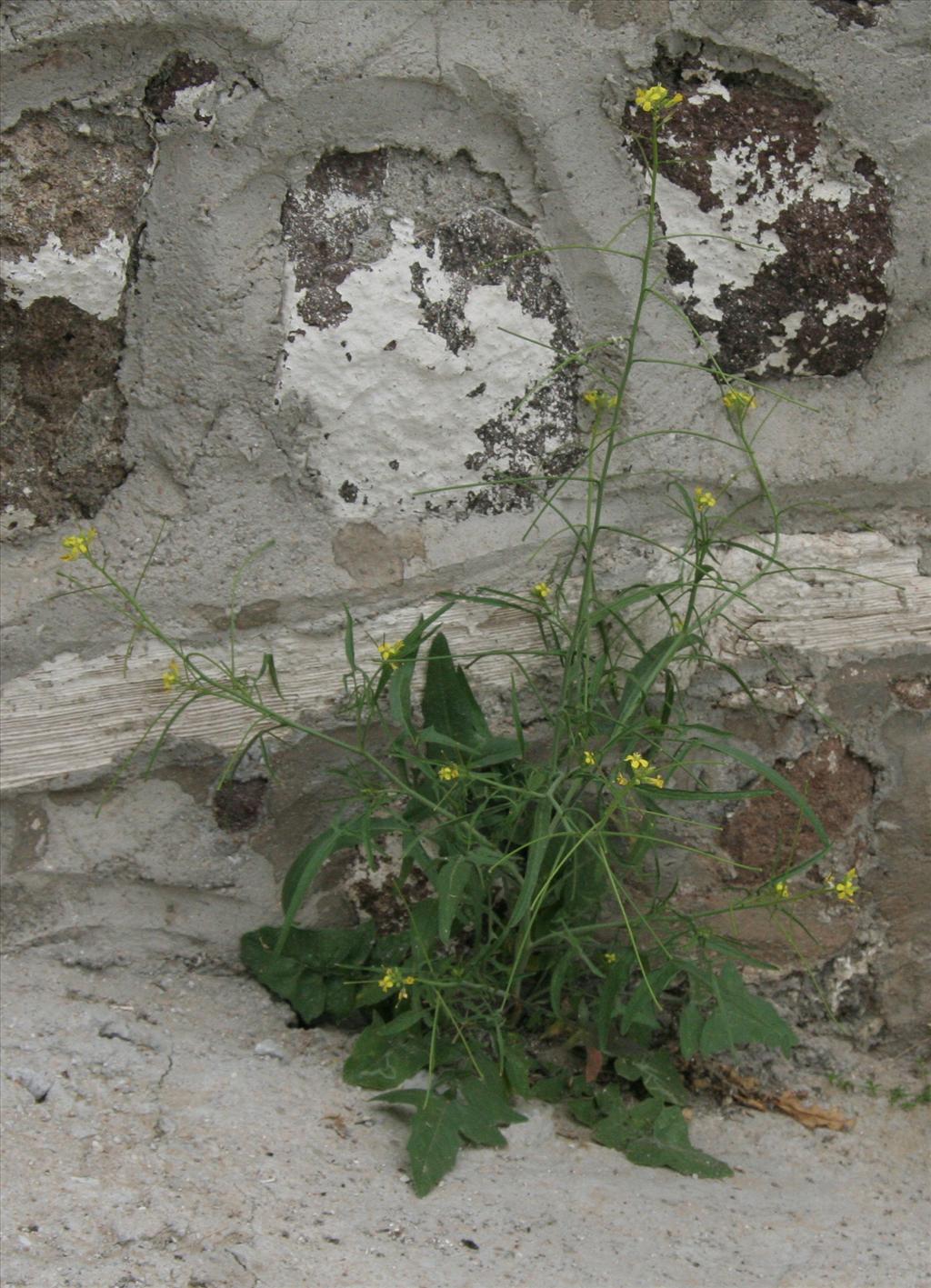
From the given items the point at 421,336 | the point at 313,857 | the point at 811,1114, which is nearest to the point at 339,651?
the point at 313,857

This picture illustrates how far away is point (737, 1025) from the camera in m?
1.47

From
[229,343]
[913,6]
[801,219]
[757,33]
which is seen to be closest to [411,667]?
[229,343]

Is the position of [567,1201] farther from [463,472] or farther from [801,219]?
[801,219]

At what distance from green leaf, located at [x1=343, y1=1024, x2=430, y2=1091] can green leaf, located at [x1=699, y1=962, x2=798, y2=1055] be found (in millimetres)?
324

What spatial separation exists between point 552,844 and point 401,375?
58 cm

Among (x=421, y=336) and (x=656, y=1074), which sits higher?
(x=421, y=336)

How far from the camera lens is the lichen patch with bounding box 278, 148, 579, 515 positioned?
1.50 m

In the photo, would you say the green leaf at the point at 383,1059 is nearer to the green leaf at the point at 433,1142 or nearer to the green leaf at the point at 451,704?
the green leaf at the point at 433,1142

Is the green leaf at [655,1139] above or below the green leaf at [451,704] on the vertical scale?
below

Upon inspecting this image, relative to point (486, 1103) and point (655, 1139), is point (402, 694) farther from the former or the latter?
point (655, 1139)

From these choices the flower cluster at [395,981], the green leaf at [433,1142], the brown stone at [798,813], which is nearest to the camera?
the green leaf at [433,1142]

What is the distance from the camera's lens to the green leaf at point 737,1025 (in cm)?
146

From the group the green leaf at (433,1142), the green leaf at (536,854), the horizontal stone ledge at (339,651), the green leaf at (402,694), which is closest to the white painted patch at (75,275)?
the horizontal stone ledge at (339,651)

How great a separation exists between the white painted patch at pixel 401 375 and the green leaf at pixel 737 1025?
0.69m
